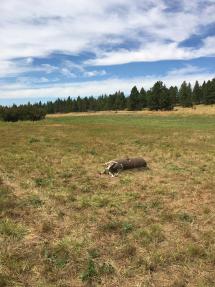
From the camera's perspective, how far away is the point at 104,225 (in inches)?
383

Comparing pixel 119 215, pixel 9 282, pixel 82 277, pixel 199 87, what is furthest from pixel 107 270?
pixel 199 87

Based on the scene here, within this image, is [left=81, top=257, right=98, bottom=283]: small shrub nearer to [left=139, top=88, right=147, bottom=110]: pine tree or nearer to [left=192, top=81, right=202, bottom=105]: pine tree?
[left=139, top=88, right=147, bottom=110]: pine tree

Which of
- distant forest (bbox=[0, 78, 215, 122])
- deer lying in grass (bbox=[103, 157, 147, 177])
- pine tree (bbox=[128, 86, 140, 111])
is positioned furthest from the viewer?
pine tree (bbox=[128, 86, 140, 111])

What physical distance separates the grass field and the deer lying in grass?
0.39 meters

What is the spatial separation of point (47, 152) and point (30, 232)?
13.9 metres

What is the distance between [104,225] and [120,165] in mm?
7302

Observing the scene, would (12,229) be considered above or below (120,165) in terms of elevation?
below

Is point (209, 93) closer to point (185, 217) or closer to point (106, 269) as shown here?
point (185, 217)

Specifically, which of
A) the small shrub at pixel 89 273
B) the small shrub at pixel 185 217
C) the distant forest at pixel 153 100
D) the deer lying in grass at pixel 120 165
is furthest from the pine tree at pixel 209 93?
the small shrub at pixel 89 273

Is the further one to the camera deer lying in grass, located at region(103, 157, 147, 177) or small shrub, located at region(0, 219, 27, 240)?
deer lying in grass, located at region(103, 157, 147, 177)

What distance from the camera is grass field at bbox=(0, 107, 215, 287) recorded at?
7.16m

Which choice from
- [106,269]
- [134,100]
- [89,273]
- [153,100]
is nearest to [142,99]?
[134,100]

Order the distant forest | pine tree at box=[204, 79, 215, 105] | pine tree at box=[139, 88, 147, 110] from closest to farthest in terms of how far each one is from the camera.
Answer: the distant forest < pine tree at box=[139, 88, 147, 110] < pine tree at box=[204, 79, 215, 105]

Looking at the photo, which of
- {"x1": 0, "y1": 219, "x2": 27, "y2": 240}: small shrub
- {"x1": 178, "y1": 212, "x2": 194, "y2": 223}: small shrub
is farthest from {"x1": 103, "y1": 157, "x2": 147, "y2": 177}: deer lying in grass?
{"x1": 0, "y1": 219, "x2": 27, "y2": 240}: small shrub
